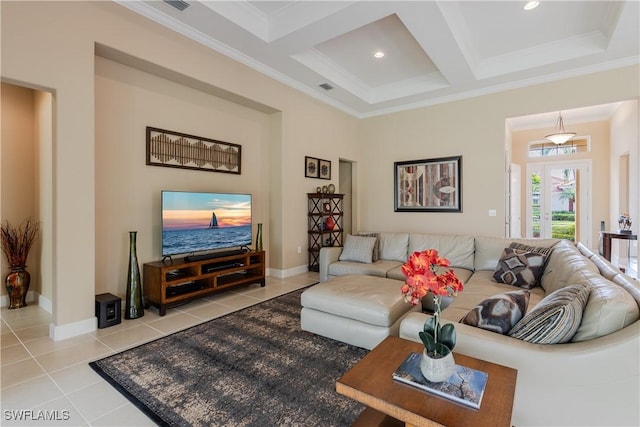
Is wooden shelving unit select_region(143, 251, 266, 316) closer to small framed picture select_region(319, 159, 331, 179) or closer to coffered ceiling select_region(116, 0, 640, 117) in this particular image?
small framed picture select_region(319, 159, 331, 179)

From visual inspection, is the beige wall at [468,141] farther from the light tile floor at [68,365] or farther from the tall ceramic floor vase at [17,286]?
the tall ceramic floor vase at [17,286]

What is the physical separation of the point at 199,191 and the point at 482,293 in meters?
3.51

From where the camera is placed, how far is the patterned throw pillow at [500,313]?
1.66 m

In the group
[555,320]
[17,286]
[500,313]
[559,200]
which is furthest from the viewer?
[559,200]

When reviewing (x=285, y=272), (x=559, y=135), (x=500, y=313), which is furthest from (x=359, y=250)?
(x=559, y=135)

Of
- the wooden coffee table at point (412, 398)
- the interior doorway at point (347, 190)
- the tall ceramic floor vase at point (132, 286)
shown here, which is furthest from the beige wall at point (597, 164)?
the tall ceramic floor vase at point (132, 286)

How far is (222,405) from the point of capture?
184 centimetres

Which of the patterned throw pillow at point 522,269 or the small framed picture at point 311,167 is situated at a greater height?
the small framed picture at point 311,167

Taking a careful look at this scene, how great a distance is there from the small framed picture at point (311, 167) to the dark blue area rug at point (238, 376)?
3011mm

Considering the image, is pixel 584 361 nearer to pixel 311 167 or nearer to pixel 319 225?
pixel 319 225

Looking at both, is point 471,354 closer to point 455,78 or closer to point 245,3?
point 245,3

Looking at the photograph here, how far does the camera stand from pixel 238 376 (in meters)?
2.14

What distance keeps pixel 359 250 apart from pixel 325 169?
205 centimetres

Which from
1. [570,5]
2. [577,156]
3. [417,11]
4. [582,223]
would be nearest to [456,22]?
[417,11]
